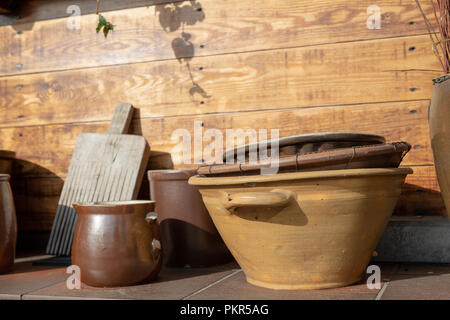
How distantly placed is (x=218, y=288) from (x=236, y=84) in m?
0.83

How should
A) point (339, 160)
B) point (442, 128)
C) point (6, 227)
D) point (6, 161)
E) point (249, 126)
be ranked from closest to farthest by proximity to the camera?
point (339, 160) → point (442, 128) → point (6, 227) → point (249, 126) → point (6, 161)

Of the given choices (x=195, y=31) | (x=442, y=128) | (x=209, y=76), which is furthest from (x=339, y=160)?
(x=195, y=31)

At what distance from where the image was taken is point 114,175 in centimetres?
179

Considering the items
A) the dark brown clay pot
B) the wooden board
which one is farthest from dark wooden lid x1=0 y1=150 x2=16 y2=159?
the dark brown clay pot

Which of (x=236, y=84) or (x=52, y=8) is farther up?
(x=52, y=8)

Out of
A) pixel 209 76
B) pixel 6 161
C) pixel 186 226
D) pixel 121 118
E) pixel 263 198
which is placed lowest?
pixel 186 226

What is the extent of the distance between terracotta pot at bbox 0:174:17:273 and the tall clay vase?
4.14ft

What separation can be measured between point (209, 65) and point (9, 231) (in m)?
0.92

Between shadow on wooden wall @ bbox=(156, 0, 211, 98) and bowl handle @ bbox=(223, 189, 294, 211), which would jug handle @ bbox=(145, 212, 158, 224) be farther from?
shadow on wooden wall @ bbox=(156, 0, 211, 98)

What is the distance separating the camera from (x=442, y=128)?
1.21 m

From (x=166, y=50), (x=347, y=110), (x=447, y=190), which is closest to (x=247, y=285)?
(x=447, y=190)

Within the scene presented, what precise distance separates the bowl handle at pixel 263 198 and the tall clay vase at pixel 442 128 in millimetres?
426

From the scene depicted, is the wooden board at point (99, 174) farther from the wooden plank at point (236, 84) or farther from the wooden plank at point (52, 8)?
the wooden plank at point (52, 8)

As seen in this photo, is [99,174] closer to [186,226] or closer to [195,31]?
[186,226]
